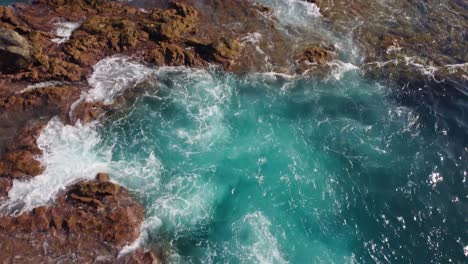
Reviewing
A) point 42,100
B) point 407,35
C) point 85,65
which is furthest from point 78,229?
point 407,35

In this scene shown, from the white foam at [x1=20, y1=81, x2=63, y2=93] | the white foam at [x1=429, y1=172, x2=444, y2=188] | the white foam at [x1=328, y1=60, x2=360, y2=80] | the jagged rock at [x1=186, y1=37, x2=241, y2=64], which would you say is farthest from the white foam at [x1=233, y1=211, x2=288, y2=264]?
the white foam at [x1=20, y1=81, x2=63, y2=93]

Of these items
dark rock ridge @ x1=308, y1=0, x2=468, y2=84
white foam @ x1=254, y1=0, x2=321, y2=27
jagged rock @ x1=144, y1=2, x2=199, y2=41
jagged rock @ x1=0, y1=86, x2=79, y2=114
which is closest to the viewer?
jagged rock @ x1=0, y1=86, x2=79, y2=114

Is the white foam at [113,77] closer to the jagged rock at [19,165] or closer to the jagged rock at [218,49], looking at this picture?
the jagged rock at [218,49]

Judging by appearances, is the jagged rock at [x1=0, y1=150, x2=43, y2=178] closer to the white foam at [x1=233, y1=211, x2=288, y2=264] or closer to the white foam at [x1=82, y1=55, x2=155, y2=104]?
the white foam at [x1=82, y1=55, x2=155, y2=104]

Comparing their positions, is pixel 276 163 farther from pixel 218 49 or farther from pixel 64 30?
pixel 64 30

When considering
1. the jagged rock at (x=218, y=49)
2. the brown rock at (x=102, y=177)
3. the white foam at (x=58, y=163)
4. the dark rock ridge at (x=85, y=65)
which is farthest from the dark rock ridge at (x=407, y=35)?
the white foam at (x=58, y=163)

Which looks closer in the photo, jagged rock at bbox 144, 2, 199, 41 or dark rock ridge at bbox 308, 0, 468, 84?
jagged rock at bbox 144, 2, 199, 41

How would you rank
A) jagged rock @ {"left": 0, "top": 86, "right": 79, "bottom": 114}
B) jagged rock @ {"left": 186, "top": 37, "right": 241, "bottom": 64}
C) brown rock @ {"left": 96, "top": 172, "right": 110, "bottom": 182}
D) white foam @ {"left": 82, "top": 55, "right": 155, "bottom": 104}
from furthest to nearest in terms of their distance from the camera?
1. jagged rock @ {"left": 186, "top": 37, "right": 241, "bottom": 64}
2. white foam @ {"left": 82, "top": 55, "right": 155, "bottom": 104}
3. jagged rock @ {"left": 0, "top": 86, "right": 79, "bottom": 114}
4. brown rock @ {"left": 96, "top": 172, "right": 110, "bottom": 182}
